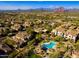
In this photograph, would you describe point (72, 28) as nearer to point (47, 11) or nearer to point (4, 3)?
point (47, 11)

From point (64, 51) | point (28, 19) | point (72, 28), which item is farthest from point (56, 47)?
point (28, 19)

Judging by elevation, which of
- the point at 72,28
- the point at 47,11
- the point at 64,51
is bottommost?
the point at 64,51

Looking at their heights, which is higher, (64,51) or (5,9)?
(5,9)

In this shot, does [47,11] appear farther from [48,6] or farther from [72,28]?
[72,28]

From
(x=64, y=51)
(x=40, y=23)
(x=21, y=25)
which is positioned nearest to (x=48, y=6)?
(x=40, y=23)

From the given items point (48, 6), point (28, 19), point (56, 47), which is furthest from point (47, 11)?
point (56, 47)

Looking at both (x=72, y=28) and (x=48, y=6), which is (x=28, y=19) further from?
(x=72, y=28)

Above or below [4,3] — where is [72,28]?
below
